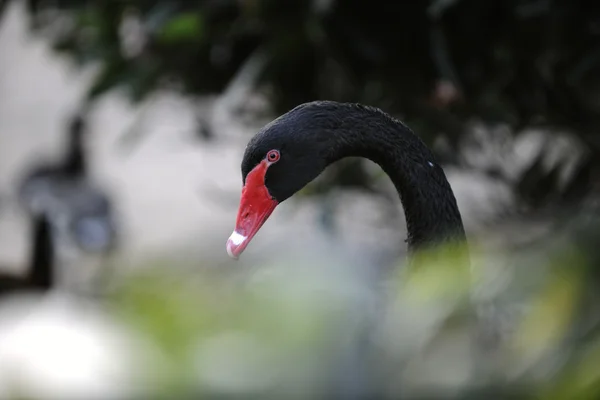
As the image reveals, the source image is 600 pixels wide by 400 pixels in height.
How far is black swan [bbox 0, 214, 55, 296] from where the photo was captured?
2979mm

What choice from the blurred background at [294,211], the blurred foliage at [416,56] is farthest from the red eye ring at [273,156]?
the blurred foliage at [416,56]

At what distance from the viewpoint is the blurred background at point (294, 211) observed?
1.25ft

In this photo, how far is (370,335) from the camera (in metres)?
0.39

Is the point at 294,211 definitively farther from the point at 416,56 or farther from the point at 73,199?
the point at 73,199

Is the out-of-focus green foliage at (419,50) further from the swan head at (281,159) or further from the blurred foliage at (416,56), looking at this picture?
the swan head at (281,159)

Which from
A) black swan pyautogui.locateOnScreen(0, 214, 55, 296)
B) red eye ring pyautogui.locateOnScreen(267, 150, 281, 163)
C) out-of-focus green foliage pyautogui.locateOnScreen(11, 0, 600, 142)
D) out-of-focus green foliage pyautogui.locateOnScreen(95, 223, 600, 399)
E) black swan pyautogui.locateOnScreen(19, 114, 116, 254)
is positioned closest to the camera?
out-of-focus green foliage pyautogui.locateOnScreen(95, 223, 600, 399)

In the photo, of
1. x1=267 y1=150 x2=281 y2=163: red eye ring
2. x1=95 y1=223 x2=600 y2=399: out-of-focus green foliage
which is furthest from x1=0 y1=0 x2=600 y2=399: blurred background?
x1=267 y1=150 x2=281 y2=163: red eye ring

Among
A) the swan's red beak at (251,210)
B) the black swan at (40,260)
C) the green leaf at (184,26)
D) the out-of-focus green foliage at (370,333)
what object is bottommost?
the out-of-focus green foliage at (370,333)

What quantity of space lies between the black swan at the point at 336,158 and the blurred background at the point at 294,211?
12 cm

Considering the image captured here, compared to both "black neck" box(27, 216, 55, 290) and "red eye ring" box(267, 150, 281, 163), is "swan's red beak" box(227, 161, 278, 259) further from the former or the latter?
"black neck" box(27, 216, 55, 290)

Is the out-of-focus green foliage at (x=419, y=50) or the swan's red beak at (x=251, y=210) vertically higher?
the out-of-focus green foliage at (x=419, y=50)

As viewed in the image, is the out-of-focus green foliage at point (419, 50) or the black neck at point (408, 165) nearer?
the black neck at point (408, 165)

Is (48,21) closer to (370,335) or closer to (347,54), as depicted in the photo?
(347,54)

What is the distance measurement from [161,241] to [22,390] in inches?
125
